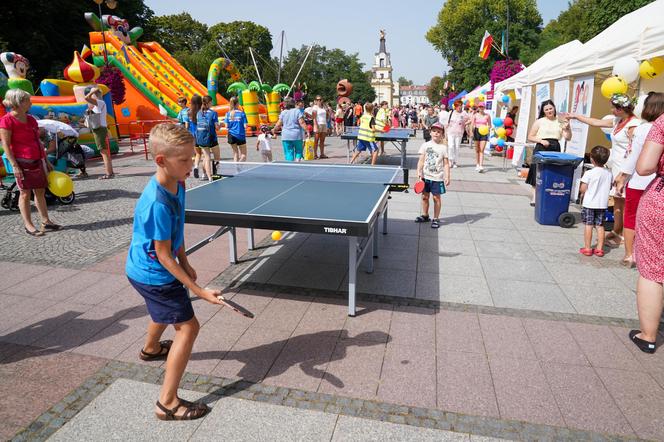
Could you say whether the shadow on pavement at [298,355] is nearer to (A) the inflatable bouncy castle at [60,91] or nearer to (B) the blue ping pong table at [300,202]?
(B) the blue ping pong table at [300,202]

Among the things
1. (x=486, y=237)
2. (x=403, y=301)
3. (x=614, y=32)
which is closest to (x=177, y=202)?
(x=403, y=301)

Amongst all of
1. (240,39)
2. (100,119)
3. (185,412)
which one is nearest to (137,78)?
(100,119)

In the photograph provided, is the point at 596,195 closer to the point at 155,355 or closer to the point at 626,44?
the point at 626,44

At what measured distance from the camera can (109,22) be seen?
78.2 feet

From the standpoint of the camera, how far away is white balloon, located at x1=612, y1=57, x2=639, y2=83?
21.2 feet

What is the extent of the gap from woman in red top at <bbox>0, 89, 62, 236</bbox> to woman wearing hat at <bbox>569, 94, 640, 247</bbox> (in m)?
7.85

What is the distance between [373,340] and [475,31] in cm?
5627

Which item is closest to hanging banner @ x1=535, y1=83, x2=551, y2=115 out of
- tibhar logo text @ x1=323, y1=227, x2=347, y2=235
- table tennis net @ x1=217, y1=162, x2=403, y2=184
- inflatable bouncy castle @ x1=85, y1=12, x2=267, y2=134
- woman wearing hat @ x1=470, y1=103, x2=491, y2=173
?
woman wearing hat @ x1=470, y1=103, x2=491, y2=173

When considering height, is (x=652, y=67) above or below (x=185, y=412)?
above

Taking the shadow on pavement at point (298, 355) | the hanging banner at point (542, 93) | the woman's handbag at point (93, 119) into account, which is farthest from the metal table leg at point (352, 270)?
the hanging banner at point (542, 93)

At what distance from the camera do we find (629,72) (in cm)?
645

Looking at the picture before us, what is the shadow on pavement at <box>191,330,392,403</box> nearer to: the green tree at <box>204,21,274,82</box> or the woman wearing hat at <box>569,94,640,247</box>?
the woman wearing hat at <box>569,94,640,247</box>

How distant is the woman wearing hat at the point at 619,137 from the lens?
18.7 feet

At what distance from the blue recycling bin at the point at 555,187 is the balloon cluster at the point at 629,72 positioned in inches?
43.7
